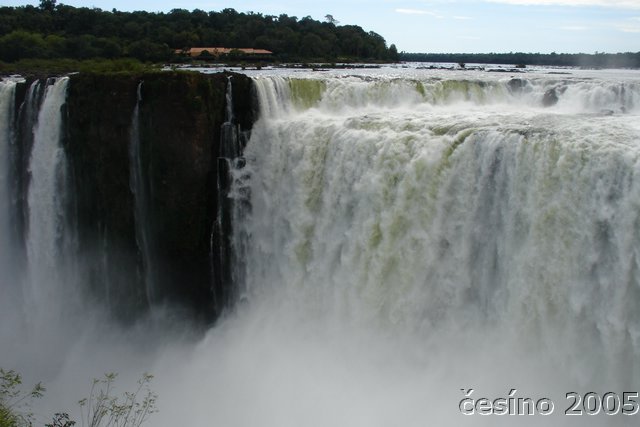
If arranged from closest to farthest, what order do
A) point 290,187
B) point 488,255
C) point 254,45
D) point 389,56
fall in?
point 488,255, point 290,187, point 254,45, point 389,56

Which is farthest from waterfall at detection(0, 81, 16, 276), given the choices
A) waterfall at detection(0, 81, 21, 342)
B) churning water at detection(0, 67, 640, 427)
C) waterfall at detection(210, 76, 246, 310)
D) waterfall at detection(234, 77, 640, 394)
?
waterfall at detection(234, 77, 640, 394)

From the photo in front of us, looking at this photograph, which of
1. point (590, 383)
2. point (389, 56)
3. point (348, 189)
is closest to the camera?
point (590, 383)

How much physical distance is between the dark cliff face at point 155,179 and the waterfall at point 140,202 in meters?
0.06

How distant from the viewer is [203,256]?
547 inches

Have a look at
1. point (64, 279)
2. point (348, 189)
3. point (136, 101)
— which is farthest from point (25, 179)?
point (348, 189)

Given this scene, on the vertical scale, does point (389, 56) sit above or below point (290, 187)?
above

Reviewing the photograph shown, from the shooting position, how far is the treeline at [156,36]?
31.7 meters

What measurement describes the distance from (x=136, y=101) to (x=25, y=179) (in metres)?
4.30

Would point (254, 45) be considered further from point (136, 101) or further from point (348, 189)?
point (348, 189)

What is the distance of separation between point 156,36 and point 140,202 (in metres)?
26.3

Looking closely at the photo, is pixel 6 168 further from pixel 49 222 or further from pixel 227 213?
pixel 227 213

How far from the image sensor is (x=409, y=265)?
437 inches

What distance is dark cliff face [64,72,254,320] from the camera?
1332 centimetres

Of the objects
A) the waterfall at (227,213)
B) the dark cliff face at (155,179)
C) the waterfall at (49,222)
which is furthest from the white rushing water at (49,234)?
the waterfall at (227,213)
